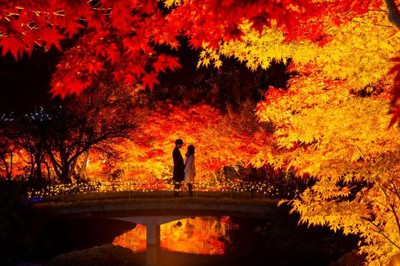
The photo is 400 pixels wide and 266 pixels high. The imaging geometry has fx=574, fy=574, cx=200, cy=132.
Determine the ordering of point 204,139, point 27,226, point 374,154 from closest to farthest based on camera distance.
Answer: point 374,154, point 27,226, point 204,139

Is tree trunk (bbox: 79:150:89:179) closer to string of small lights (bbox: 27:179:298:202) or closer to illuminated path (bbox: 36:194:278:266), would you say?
string of small lights (bbox: 27:179:298:202)

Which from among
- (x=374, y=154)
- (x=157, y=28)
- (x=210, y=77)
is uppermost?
(x=210, y=77)

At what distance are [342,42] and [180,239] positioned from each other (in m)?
17.1

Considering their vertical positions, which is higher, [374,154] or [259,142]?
[259,142]

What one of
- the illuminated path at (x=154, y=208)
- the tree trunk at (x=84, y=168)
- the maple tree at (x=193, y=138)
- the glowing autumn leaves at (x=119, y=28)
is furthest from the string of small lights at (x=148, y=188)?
the glowing autumn leaves at (x=119, y=28)

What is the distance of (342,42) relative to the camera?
9.21 meters

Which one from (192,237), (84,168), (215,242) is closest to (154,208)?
(215,242)

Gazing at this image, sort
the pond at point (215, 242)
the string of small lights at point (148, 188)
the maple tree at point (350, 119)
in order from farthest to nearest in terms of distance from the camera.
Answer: the string of small lights at point (148, 188) < the pond at point (215, 242) < the maple tree at point (350, 119)

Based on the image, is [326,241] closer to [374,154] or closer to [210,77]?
[374,154]

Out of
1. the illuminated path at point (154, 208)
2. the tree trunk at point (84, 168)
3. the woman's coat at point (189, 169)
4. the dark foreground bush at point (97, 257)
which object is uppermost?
the tree trunk at point (84, 168)

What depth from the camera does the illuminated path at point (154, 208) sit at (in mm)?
19000

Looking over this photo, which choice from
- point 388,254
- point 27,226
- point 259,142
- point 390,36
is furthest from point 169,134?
point 390,36

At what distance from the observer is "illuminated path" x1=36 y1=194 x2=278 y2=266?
19000mm

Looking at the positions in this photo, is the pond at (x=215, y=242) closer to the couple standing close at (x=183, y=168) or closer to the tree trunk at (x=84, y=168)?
the tree trunk at (x=84, y=168)
